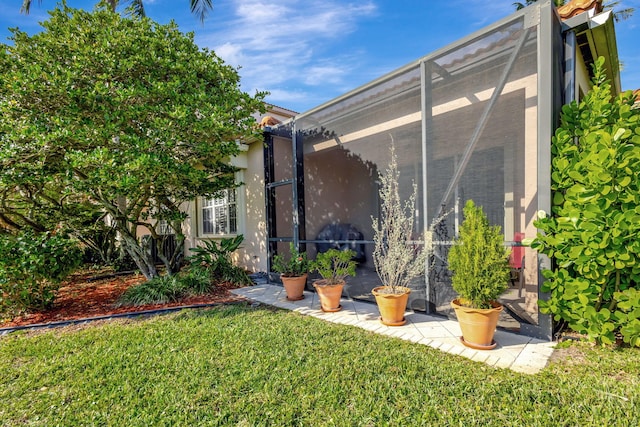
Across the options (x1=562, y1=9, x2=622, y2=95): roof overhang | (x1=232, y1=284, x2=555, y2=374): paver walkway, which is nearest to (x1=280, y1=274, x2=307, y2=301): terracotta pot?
(x1=232, y1=284, x2=555, y2=374): paver walkway

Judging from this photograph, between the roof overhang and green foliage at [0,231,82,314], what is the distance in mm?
8166

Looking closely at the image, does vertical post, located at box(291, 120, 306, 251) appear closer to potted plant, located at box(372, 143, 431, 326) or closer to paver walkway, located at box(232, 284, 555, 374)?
paver walkway, located at box(232, 284, 555, 374)

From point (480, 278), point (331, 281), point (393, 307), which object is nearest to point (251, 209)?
point (331, 281)

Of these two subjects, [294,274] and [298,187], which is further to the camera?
[298,187]

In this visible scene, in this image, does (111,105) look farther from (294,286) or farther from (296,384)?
(296,384)

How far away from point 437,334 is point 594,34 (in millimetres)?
4270

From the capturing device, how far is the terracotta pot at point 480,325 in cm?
322

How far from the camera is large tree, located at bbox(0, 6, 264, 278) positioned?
4.61 m

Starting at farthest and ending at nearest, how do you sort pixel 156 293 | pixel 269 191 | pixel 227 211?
pixel 227 211
pixel 269 191
pixel 156 293

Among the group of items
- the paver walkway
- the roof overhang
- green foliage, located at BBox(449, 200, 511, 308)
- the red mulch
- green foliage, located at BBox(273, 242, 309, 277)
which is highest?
the roof overhang

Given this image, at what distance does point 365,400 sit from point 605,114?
3677mm

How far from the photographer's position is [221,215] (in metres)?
9.61

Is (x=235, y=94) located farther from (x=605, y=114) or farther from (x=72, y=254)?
(x=605, y=114)

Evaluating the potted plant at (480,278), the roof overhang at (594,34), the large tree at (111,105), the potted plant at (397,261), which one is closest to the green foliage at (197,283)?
the large tree at (111,105)
